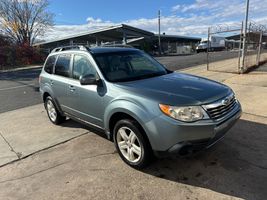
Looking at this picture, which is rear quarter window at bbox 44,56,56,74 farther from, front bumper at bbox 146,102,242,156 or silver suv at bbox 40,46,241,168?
front bumper at bbox 146,102,242,156

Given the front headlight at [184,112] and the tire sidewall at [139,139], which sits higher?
the front headlight at [184,112]

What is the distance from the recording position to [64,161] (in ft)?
13.8

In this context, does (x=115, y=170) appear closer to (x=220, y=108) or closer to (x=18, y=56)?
(x=220, y=108)

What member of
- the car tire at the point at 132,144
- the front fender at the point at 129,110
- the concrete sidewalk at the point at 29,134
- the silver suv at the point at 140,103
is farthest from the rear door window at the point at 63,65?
the car tire at the point at 132,144

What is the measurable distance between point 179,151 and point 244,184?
0.92m

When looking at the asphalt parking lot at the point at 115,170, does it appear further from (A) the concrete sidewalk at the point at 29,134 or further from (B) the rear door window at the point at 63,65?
(B) the rear door window at the point at 63,65

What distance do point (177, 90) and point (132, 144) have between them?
1001 mm

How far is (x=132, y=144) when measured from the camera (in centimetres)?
373

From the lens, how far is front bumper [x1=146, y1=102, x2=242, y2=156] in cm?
313

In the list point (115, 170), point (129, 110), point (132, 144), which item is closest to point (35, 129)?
point (115, 170)

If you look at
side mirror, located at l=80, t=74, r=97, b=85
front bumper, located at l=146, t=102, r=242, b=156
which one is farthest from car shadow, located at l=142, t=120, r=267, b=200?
side mirror, located at l=80, t=74, r=97, b=85

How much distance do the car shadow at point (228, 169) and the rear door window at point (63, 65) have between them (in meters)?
2.57

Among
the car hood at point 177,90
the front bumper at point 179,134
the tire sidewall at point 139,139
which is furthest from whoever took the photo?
the tire sidewall at point 139,139

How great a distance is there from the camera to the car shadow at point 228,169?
3.19 metres
